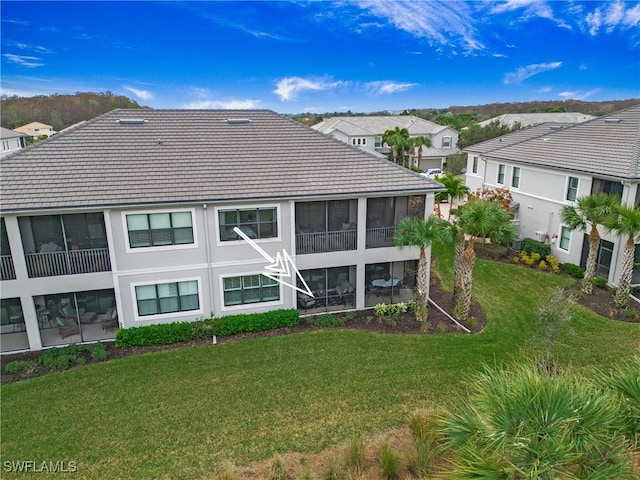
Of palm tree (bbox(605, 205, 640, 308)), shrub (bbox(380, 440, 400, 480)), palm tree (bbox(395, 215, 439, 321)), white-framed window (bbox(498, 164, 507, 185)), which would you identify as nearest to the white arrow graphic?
palm tree (bbox(395, 215, 439, 321))

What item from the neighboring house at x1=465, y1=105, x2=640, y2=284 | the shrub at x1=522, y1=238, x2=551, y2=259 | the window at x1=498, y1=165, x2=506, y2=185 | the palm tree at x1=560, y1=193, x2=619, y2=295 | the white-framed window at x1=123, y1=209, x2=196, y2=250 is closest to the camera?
the white-framed window at x1=123, y1=209, x2=196, y2=250

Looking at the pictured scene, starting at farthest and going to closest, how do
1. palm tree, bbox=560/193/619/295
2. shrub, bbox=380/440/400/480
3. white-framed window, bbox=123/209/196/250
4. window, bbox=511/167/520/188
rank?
→ window, bbox=511/167/520/188 < palm tree, bbox=560/193/619/295 < white-framed window, bbox=123/209/196/250 < shrub, bbox=380/440/400/480

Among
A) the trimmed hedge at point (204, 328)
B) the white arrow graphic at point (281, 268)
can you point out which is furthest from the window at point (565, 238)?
the trimmed hedge at point (204, 328)

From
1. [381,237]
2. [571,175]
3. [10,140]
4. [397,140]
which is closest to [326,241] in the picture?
[381,237]

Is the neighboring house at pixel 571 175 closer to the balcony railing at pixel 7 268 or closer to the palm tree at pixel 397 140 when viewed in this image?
the palm tree at pixel 397 140

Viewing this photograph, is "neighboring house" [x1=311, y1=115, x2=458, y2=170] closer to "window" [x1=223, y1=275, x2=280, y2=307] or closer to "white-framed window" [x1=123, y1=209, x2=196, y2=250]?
"window" [x1=223, y1=275, x2=280, y2=307]

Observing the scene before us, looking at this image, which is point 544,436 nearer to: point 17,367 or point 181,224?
point 181,224

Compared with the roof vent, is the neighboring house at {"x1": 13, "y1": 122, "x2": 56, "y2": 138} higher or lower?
higher
